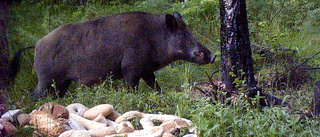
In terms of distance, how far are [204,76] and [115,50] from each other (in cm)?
187

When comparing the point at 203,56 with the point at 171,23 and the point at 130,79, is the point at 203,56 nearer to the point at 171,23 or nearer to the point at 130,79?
the point at 171,23

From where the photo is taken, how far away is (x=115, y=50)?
6.66 metres

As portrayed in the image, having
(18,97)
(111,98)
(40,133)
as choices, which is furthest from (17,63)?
(40,133)

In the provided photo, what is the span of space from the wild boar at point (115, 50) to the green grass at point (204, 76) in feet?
0.91

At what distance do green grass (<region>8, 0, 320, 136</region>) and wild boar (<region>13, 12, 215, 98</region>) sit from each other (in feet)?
0.91

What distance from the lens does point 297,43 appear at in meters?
8.49

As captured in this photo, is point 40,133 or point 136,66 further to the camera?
point 136,66

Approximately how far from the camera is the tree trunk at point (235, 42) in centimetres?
482

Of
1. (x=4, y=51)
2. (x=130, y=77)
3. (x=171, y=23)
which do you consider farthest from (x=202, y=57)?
(x=4, y=51)

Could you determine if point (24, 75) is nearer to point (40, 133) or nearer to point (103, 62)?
point (103, 62)

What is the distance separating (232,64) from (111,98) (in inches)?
60.4

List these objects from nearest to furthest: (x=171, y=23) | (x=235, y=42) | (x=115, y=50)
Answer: (x=235, y=42) < (x=115, y=50) < (x=171, y=23)

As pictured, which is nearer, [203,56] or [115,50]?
[115,50]

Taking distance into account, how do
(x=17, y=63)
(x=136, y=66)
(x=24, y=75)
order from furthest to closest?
1. (x=24, y=75)
2. (x=17, y=63)
3. (x=136, y=66)
